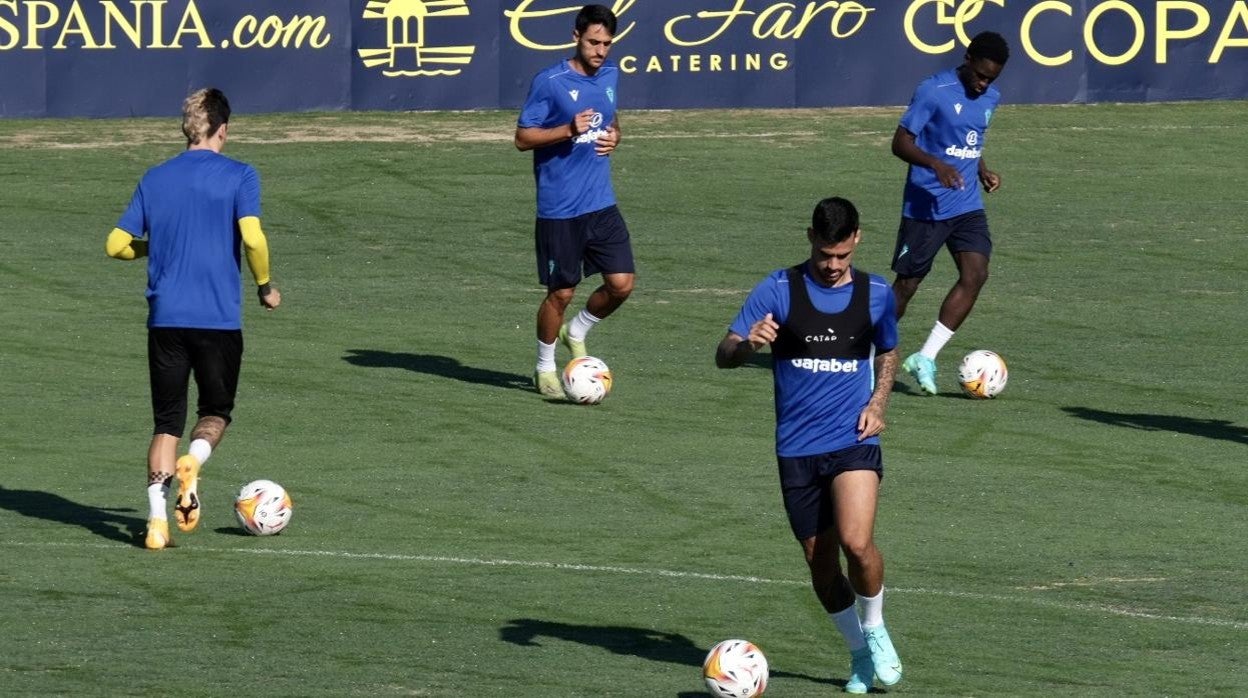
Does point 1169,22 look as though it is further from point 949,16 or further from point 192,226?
point 192,226

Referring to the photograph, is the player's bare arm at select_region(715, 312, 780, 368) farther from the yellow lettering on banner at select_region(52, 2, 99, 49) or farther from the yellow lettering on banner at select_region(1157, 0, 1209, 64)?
the yellow lettering on banner at select_region(1157, 0, 1209, 64)

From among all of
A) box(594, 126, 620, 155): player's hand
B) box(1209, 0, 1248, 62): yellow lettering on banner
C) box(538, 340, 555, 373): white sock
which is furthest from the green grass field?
box(1209, 0, 1248, 62): yellow lettering on banner

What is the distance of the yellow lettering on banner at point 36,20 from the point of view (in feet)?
97.6

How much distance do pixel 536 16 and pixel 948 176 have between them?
49.9 ft

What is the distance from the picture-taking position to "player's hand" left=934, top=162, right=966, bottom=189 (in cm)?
1617

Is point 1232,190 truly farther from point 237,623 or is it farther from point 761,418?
point 237,623

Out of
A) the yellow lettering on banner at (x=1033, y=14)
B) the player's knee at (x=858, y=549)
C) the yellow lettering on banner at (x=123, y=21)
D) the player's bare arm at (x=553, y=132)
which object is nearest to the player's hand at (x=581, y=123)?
the player's bare arm at (x=553, y=132)

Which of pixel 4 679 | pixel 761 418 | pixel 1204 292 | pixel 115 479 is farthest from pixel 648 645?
pixel 1204 292

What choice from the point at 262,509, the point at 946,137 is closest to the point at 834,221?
the point at 262,509

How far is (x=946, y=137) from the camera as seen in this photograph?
16922mm

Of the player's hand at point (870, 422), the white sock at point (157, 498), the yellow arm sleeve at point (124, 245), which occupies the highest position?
the yellow arm sleeve at point (124, 245)

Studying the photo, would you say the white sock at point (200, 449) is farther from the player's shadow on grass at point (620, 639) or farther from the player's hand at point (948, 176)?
the player's hand at point (948, 176)

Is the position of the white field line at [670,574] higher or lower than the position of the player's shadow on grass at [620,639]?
lower

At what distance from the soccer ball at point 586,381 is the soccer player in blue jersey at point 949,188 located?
7.26 ft
